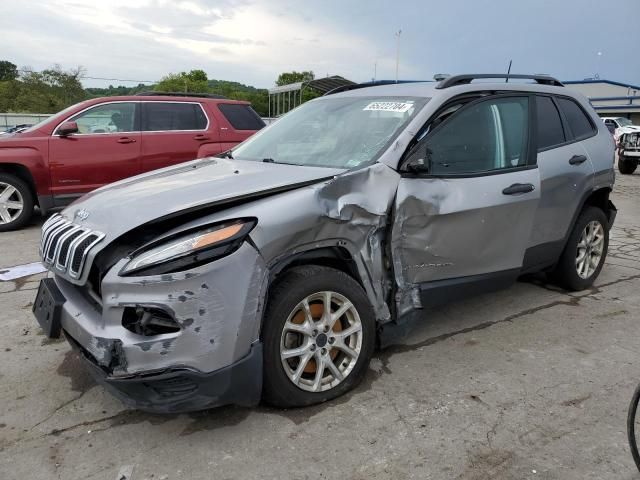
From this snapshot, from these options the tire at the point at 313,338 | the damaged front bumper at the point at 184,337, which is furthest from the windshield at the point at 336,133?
the damaged front bumper at the point at 184,337

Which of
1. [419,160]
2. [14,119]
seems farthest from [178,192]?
[14,119]

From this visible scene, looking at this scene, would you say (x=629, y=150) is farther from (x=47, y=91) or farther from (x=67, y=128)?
(x=47, y=91)

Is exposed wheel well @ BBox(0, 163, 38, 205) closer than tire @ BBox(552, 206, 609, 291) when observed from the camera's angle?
No

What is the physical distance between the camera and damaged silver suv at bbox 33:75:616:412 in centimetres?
237

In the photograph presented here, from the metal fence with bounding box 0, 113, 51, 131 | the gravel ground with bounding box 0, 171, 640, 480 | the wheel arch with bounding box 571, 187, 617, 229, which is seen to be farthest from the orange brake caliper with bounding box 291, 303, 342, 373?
the metal fence with bounding box 0, 113, 51, 131

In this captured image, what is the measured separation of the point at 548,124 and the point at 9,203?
6.64 metres

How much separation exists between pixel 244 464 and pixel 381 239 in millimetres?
1407

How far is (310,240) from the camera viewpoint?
2729 mm

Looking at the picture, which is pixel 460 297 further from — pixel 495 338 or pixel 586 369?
pixel 586 369

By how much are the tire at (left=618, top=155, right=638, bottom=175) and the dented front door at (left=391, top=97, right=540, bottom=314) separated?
14.9m

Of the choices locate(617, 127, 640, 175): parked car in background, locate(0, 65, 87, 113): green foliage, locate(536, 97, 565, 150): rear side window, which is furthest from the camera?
locate(0, 65, 87, 113): green foliage

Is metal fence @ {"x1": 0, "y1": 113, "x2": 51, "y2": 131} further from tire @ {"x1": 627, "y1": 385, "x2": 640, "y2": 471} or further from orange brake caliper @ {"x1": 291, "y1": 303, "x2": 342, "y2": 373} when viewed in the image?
tire @ {"x1": 627, "y1": 385, "x2": 640, "y2": 471}

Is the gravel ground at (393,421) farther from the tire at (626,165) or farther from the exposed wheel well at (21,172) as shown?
the tire at (626,165)

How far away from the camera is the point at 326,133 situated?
3.62m
